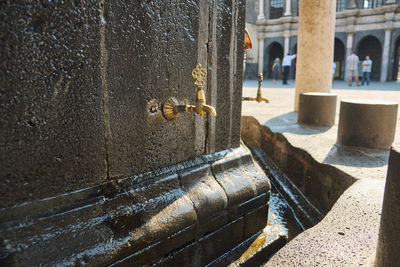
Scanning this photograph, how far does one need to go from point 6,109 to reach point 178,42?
0.86m

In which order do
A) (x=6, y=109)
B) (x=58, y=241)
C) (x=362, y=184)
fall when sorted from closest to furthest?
(x=6, y=109), (x=58, y=241), (x=362, y=184)

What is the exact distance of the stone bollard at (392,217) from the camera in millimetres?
1095

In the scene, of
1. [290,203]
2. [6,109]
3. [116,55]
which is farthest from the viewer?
[290,203]

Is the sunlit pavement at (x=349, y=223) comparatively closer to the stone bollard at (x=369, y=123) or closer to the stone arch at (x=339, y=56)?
the stone bollard at (x=369, y=123)

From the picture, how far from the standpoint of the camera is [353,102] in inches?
141

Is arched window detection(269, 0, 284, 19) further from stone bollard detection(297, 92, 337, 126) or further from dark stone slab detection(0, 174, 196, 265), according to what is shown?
dark stone slab detection(0, 174, 196, 265)

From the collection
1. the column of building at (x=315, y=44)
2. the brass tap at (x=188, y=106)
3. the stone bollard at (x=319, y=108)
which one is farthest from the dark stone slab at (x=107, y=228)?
the column of building at (x=315, y=44)

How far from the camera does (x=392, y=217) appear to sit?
1.13 m

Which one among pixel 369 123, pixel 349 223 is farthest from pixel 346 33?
pixel 349 223

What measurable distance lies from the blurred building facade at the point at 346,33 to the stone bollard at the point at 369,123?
1966cm

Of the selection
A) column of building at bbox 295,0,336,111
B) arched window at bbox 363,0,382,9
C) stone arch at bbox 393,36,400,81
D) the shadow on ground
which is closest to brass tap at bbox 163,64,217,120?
the shadow on ground

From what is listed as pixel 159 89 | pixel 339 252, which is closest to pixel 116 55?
pixel 159 89

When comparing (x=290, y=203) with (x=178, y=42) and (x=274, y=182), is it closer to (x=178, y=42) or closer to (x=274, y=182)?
(x=274, y=182)

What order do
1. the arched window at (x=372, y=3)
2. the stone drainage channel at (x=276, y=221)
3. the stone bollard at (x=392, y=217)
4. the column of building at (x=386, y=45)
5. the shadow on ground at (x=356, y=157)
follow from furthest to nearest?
the arched window at (x=372, y=3), the column of building at (x=386, y=45), the shadow on ground at (x=356, y=157), the stone drainage channel at (x=276, y=221), the stone bollard at (x=392, y=217)
